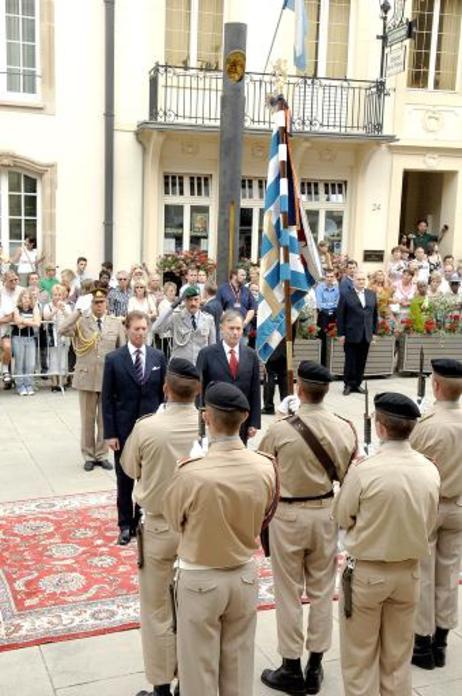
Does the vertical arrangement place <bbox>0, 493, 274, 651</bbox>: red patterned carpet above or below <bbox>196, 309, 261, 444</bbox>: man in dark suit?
below

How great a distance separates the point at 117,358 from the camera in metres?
6.84

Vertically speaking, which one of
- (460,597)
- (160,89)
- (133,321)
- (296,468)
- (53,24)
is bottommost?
(460,597)

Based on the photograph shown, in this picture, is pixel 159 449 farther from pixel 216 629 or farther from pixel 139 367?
pixel 139 367

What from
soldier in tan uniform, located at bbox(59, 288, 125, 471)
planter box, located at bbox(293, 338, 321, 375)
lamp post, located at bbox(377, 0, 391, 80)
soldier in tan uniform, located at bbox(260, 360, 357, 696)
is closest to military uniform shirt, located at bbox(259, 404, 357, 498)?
soldier in tan uniform, located at bbox(260, 360, 357, 696)

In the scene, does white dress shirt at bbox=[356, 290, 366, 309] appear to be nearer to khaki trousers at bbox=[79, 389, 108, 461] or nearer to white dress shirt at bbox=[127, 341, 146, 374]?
khaki trousers at bbox=[79, 389, 108, 461]

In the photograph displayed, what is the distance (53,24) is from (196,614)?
15.5 meters

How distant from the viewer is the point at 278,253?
687 centimetres

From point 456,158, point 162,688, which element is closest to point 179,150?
point 456,158

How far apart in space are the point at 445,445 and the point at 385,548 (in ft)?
3.84

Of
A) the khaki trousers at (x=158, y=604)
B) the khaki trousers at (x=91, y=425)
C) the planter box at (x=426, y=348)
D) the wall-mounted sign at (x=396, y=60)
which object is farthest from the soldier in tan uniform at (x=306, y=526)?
the wall-mounted sign at (x=396, y=60)

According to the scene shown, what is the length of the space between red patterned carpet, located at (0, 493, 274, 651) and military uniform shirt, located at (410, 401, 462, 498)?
174 centimetres

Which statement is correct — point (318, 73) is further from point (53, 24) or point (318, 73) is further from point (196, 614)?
point (196, 614)

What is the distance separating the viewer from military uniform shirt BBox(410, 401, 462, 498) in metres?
4.93

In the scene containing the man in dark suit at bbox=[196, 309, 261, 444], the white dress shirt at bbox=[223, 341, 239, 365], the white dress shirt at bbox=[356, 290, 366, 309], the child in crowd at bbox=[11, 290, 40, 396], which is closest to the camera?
the man in dark suit at bbox=[196, 309, 261, 444]
